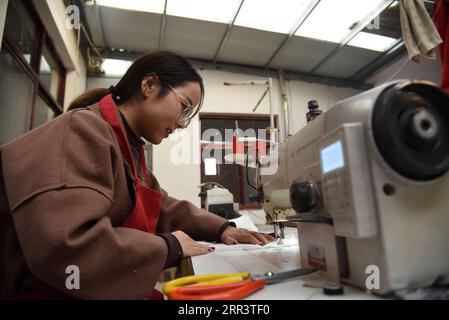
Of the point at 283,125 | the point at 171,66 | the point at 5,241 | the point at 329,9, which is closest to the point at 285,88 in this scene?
the point at 283,125

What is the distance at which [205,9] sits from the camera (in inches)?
108

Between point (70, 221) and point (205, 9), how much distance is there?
2.81m

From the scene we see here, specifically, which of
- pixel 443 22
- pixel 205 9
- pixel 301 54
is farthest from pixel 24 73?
pixel 301 54

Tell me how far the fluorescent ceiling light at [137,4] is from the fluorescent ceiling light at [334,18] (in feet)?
5.02

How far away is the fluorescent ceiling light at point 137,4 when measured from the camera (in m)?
2.66

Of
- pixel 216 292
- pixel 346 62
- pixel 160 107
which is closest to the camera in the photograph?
pixel 216 292

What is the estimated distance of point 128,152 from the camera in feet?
2.45

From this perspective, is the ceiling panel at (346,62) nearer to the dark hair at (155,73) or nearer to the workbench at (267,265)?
the dark hair at (155,73)

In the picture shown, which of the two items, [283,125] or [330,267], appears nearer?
[330,267]

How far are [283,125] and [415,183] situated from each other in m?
3.60

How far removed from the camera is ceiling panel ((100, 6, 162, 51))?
2.84 m

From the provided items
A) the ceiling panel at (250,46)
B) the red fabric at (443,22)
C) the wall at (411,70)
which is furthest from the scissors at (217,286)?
the wall at (411,70)

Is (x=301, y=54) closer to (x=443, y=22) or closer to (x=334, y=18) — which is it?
(x=334, y=18)
